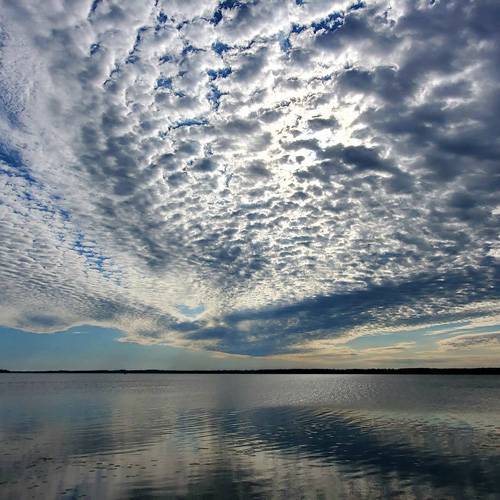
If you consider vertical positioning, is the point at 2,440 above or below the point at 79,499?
above

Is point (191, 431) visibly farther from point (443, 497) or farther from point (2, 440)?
point (443, 497)

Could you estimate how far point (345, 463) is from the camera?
1078 inches

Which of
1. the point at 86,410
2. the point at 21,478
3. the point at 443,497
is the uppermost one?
the point at 86,410

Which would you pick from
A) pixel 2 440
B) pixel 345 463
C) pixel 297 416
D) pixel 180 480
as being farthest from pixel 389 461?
pixel 2 440

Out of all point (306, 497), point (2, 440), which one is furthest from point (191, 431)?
point (306, 497)

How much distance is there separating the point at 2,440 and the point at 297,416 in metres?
32.0

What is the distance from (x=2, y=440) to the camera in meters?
35.9

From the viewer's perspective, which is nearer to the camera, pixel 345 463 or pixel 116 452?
pixel 345 463

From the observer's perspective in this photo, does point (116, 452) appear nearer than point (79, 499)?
No

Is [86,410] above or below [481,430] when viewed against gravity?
above

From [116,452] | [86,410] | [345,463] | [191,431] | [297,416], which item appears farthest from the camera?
[86,410]

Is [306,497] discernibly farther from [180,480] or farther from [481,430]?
[481,430]

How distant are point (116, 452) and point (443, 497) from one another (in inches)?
853

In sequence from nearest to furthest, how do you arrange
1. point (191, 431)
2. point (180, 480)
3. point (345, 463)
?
point (180, 480) < point (345, 463) < point (191, 431)
